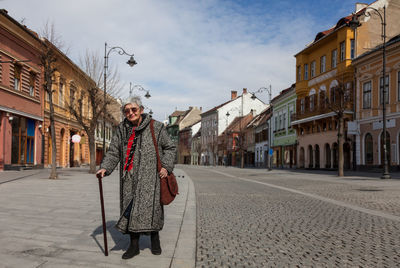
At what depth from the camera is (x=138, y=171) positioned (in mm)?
4504

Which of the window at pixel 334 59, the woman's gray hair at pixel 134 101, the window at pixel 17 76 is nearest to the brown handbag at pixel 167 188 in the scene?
the woman's gray hair at pixel 134 101

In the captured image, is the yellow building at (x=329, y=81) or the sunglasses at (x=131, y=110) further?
the yellow building at (x=329, y=81)

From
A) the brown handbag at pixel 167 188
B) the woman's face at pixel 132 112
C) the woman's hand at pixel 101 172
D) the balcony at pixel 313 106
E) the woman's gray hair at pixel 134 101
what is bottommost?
the brown handbag at pixel 167 188

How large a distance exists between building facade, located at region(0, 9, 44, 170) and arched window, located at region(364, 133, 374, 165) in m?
24.1

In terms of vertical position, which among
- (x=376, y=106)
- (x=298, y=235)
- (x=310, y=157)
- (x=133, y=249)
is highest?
(x=376, y=106)

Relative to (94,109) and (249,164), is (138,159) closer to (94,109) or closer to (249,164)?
(94,109)

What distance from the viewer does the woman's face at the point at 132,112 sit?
183 inches

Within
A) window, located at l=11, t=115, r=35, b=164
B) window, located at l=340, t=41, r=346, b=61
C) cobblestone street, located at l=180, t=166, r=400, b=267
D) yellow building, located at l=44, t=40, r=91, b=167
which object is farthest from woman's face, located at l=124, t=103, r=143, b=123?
window, located at l=340, t=41, r=346, b=61

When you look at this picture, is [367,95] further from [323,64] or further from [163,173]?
[163,173]

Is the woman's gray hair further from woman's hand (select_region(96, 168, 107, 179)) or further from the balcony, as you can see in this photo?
Result: the balcony

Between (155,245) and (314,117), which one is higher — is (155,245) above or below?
below

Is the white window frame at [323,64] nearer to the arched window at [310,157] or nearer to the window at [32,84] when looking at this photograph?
the arched window at [310,157]

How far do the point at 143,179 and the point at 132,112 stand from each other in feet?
2.59

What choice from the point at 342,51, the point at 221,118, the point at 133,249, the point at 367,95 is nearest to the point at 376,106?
the point at 367,95
